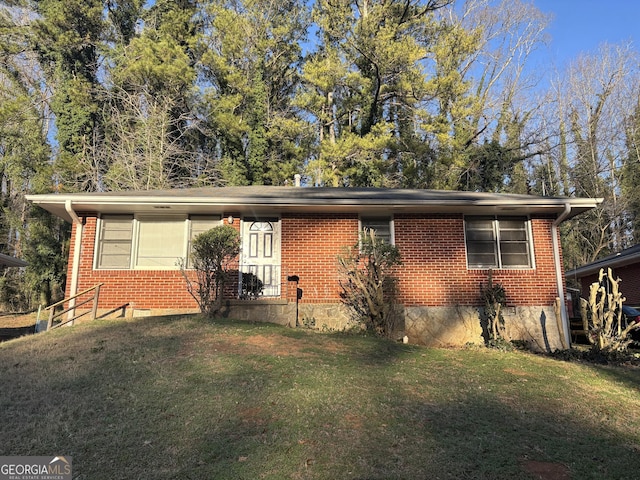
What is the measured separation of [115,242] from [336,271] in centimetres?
507

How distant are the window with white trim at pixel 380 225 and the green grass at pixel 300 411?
11.2 feet

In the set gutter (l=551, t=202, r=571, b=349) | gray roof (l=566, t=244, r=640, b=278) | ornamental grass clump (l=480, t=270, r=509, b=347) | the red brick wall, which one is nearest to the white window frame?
the red brick wall

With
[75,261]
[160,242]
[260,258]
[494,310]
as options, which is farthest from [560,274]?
[75,261]

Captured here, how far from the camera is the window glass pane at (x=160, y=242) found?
396 inches

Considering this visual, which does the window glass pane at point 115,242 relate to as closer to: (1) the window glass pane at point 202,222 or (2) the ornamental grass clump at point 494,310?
(1) the window glass pane at point 202,222

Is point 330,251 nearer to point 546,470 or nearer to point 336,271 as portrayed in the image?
point 336,271

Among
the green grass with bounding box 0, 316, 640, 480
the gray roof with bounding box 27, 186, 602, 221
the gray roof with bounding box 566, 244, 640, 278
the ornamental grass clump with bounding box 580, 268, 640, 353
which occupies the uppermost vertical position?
the gray roof with bounding box 27, 186, 602, 221

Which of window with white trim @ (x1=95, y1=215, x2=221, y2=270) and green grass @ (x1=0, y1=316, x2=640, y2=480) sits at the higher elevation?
window with white trim @ (x1=95, y1=215, x2=221, y2=270)

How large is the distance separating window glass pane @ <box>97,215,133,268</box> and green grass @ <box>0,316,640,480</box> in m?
2.78

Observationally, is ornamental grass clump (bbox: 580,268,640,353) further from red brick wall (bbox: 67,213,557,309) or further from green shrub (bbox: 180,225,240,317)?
green shrub (bbox: 180,225,240,317)

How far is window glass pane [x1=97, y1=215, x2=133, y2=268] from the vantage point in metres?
10.1

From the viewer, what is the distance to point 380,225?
1038 cm

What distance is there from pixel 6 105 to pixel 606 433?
24785 millimetres

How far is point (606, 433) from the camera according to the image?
14.9 feet
